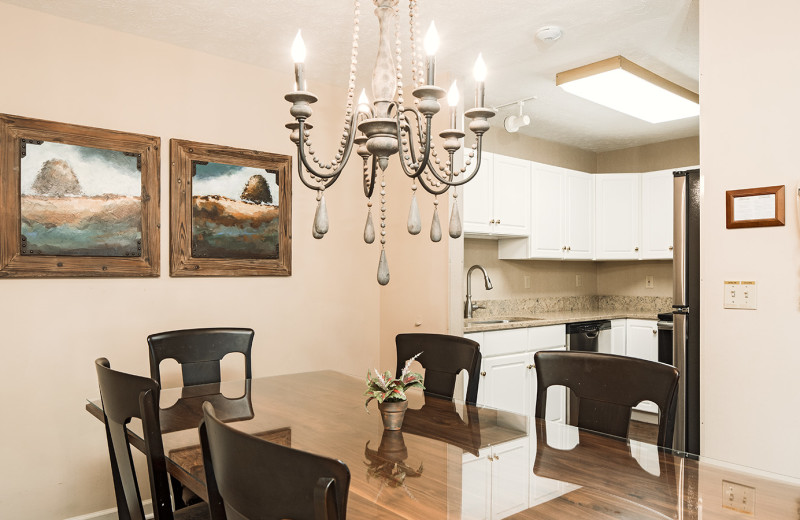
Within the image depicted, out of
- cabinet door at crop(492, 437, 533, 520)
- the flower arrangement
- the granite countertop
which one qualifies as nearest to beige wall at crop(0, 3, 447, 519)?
the granite countertop

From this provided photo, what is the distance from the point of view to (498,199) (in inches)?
164

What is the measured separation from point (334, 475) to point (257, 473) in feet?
0.53

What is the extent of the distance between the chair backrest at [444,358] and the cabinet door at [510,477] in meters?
0.60

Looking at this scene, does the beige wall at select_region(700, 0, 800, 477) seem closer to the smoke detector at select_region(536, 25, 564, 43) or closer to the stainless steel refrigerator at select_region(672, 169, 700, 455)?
the stainless steel refrigerator at select_region(672, 169, 700, 455)

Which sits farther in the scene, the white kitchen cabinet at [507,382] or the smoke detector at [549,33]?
the white kitchen cabinet at [507,382]

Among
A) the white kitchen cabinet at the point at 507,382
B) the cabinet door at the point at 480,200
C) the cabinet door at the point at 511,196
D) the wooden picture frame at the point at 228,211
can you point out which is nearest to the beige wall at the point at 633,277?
the cabinet door at the point at 511,196

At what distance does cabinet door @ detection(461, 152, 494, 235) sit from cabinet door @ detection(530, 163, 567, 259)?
1.79ft

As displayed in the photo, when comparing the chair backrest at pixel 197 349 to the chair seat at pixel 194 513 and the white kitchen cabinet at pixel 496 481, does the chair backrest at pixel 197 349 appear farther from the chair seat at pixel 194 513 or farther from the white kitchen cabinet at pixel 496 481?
the white kitchen cabinet at pixel 496 481

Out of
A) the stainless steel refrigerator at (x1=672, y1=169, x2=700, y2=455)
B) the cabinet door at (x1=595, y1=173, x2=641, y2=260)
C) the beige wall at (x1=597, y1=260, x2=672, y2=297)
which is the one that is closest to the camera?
the stainless steel refrigerator at (x1=672, y1=169, x2=700, y2=455)

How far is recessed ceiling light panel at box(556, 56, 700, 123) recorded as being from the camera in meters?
3.26

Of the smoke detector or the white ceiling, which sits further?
the smoke detector

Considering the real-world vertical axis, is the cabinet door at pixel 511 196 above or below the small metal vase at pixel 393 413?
above

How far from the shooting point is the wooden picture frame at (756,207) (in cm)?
207

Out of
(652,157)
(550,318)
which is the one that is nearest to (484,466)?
(550,318)
